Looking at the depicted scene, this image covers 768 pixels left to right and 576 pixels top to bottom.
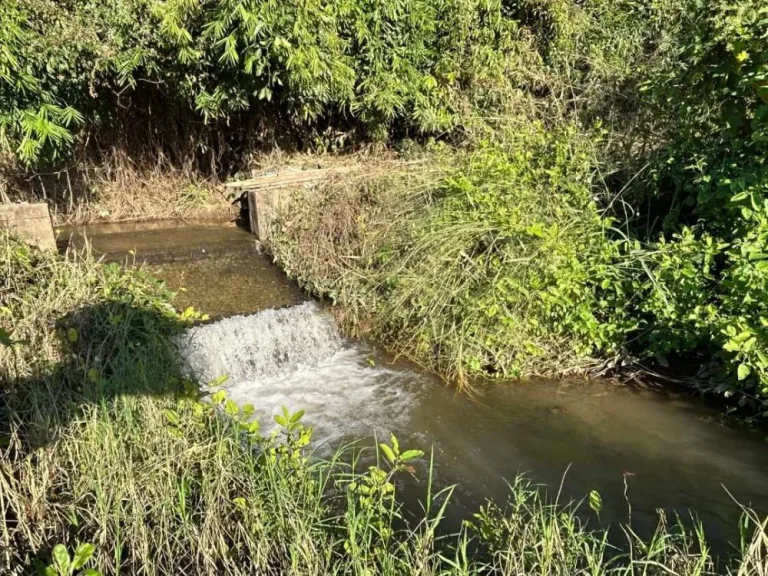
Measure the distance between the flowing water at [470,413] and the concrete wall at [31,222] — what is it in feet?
2.44

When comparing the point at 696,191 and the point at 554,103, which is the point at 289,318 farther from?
the point at 554,103

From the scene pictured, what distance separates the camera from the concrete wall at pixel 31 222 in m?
4.99

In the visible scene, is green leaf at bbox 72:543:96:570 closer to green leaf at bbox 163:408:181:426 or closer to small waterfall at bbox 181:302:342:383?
green leaf at bbox 163:408:181:426

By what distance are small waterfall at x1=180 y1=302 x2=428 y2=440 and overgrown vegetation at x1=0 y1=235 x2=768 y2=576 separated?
0.97 m

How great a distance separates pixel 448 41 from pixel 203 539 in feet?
22.4

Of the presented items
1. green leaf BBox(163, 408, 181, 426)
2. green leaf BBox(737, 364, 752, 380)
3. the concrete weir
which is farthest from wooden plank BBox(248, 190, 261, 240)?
green leaf BBox(737, 364, 752, 380)

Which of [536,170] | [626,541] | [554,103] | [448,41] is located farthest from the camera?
[448,41]

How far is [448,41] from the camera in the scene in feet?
24.0

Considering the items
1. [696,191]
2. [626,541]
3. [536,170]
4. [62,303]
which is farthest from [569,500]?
[62,303]

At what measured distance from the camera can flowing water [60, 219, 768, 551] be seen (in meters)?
3.42

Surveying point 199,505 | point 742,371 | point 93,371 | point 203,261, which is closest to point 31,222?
point 203,261

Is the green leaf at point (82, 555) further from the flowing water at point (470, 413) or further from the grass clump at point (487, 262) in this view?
the grass clump at point (487, 262)

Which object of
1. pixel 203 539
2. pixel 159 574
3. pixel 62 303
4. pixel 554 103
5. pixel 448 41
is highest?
pixel 448 41

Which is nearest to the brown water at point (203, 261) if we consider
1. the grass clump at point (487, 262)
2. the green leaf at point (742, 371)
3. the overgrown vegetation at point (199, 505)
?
the grass clump at point (487, 262)
